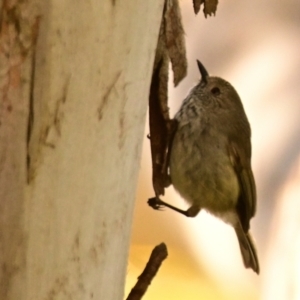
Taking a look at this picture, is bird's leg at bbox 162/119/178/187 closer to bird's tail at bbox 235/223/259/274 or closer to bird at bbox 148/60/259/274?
bird at bbox 148/60/259/274

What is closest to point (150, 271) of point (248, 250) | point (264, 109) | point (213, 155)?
point (213, 155)

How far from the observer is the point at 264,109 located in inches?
51.9

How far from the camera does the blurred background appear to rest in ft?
4.21

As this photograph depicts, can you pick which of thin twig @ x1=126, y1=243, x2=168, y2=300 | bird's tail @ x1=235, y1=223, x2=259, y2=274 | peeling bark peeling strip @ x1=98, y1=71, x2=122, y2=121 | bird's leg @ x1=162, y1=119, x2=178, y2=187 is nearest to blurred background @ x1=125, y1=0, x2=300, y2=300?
bird's tail @ x1=235, y1=223, x2=259, y2=274

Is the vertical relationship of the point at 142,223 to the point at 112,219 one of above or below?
below

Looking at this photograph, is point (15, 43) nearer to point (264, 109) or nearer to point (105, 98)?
point (105, 98)

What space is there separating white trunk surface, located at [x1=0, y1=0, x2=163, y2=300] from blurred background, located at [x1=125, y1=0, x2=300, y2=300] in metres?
0.90

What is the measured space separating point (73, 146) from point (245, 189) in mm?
663

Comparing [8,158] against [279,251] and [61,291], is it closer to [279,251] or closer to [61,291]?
[61,291]

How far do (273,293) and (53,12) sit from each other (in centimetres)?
123

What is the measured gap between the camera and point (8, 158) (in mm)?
296

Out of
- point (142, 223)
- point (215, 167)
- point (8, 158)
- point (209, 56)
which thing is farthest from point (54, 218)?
point (142, 223)

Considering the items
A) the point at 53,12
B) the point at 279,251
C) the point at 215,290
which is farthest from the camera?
the point at 215,290

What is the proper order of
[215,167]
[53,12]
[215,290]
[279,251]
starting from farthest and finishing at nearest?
[215,290]
[279,251]
[215,167]
[53,12]
